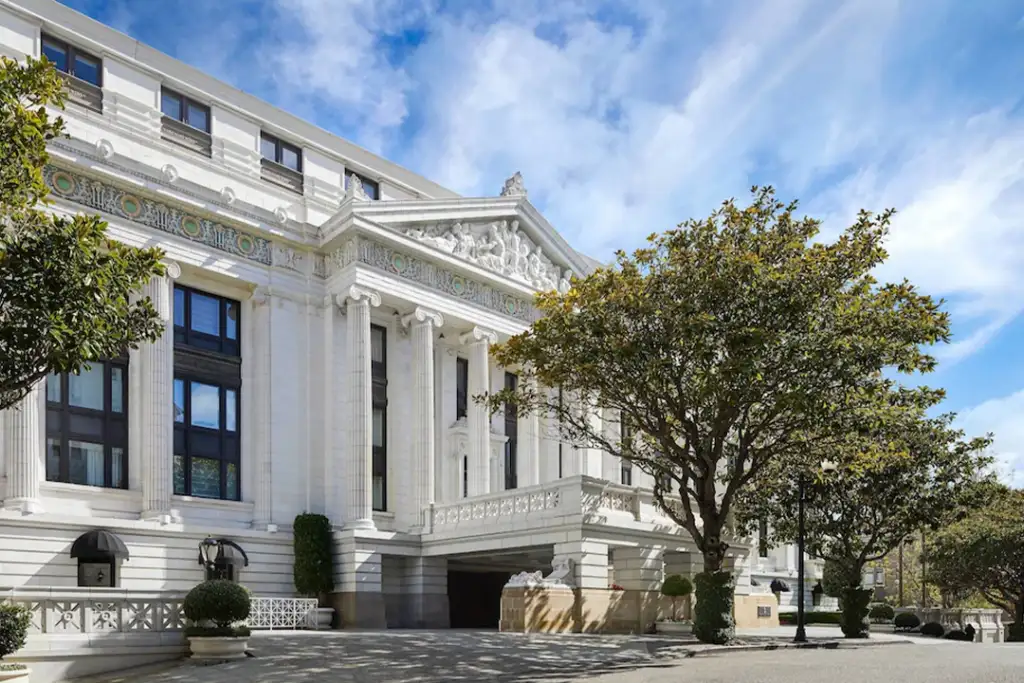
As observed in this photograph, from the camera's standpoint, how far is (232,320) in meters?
36.9

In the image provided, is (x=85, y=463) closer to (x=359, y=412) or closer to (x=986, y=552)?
(x=359, y=412)

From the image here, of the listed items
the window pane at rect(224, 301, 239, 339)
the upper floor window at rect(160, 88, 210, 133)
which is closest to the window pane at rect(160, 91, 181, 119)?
the upper floor window at rect(160, 88, 210, 133)

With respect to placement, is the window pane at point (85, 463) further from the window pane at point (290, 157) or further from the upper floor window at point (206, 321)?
the window pane at point (290, 157)

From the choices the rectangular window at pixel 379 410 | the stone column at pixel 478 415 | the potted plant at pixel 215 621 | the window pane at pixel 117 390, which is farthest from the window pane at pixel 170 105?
the potted plant at pixel 215 621

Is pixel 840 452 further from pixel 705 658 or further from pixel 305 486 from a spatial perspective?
pixel 305 486

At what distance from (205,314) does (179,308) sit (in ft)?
3.64

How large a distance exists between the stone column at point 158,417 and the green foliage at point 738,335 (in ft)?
44.0

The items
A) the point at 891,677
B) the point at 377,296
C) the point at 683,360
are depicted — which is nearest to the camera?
the point at 891,677

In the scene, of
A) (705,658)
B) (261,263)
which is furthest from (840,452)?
(261,263)

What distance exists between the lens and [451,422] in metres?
42.5

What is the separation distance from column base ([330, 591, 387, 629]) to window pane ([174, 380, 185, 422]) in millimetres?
7897

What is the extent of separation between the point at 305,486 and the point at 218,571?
173 inches

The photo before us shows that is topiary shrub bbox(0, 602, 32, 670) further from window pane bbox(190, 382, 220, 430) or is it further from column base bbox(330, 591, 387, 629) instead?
window pane bbox(190, 382, 220, 430)

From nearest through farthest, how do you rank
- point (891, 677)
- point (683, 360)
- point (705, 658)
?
point (891, 677), point (705, 658), point (683, 360)
